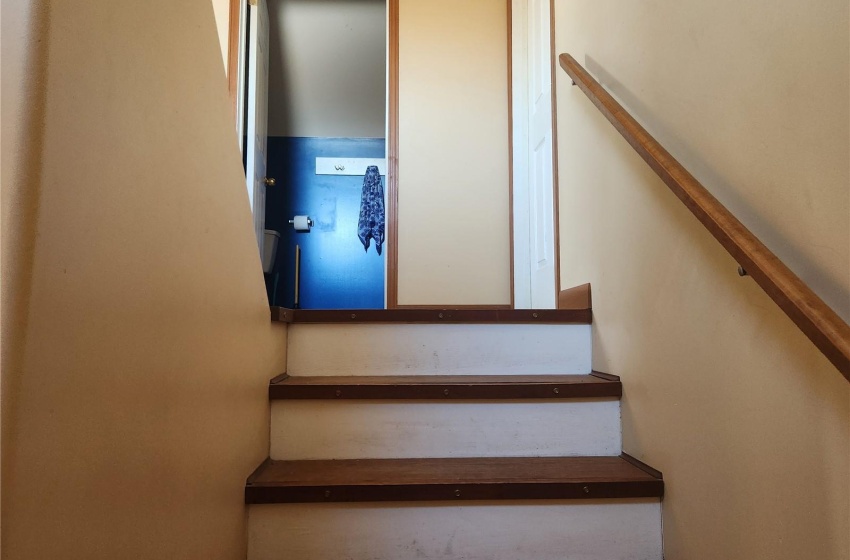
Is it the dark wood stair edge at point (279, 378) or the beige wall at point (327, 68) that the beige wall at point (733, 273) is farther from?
the beige wall at point (327, 68)

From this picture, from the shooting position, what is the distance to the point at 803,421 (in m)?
0.78

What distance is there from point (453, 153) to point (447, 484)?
2190mm

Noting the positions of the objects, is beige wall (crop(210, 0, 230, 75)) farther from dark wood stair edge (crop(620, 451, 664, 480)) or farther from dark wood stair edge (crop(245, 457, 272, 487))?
dark wood stair edge (crop(620, 451, 664, 480))

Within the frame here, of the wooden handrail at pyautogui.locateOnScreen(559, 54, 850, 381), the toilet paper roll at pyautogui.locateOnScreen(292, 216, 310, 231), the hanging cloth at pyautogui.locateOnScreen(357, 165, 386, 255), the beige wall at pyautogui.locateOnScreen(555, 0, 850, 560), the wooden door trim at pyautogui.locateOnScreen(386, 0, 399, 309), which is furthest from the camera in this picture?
the toilet paper roll at pyautogui.locateOnScreen(292, 216, 310, 231)

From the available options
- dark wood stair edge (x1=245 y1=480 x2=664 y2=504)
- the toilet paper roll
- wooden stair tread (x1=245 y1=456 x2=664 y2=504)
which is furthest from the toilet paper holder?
dark wood stair edge (x1=245 y1=480 x2=664 y2=504)

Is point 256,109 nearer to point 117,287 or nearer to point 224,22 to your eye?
point 224,22

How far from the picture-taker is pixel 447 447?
139 centimetres

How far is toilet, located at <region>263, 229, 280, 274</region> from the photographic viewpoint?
13.3ft

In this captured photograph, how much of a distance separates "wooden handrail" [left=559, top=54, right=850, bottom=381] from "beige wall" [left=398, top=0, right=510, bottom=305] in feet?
5.86

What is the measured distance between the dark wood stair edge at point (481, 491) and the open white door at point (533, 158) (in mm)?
1028

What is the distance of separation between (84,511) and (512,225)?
2620 millimetres

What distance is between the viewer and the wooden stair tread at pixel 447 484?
3.85 feet

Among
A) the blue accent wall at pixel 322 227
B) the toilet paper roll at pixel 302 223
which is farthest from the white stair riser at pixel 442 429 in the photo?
the toilet paper roll at pixel 302 223

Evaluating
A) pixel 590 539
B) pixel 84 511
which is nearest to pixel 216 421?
pixel 84 511
